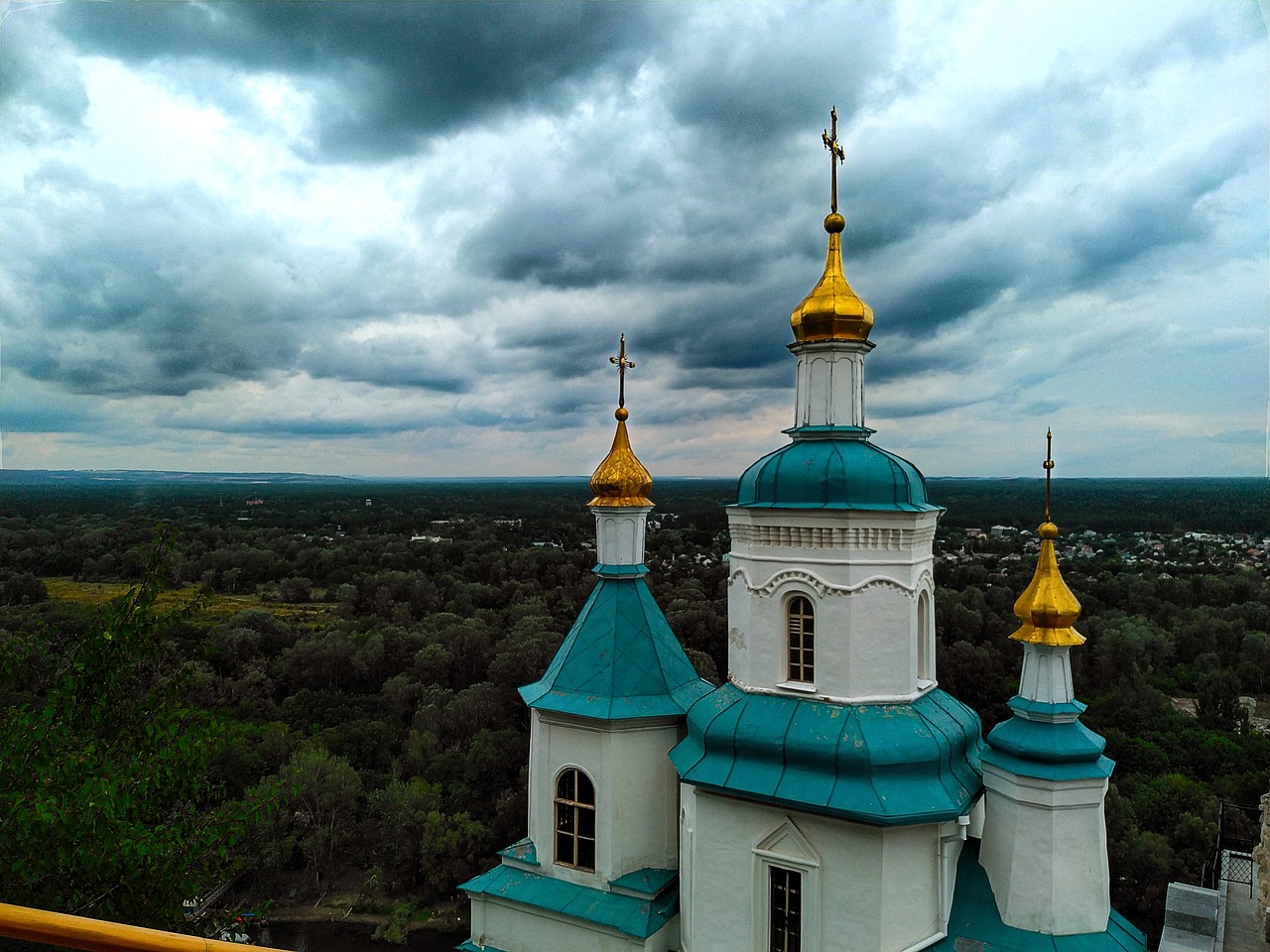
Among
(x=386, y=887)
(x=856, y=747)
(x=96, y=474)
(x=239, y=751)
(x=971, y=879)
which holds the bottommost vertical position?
(x=386, y=887)

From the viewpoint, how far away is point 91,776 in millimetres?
6301

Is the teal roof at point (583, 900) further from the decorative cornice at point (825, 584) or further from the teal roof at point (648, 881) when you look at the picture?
the decorative cornice at point (825, 584)

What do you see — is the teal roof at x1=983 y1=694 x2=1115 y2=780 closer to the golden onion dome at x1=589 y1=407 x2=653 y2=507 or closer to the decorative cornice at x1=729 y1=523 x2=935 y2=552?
the decorative cornice at x1=729 y1=523 x2=935 y2=552

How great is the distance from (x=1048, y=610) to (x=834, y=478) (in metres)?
3.39

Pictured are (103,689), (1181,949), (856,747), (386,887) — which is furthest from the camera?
(386,887)

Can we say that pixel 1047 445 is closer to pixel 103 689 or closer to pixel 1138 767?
pixel 103 689

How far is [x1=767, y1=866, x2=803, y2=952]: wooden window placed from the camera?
922 cm

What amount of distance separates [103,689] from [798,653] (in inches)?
318

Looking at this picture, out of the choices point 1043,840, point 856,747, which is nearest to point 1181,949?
point 1043,840

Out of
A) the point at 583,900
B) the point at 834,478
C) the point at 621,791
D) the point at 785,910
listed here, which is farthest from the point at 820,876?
the point at 834,478

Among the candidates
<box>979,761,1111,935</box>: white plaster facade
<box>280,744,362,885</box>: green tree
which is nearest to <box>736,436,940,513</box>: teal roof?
<box>979,761,1111,935</box>: white plaster facade

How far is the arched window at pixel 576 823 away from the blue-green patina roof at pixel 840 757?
2.09 metres

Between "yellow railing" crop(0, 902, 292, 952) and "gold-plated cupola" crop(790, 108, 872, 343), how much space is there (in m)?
10.1

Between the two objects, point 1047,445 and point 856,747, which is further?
point 1047,445
